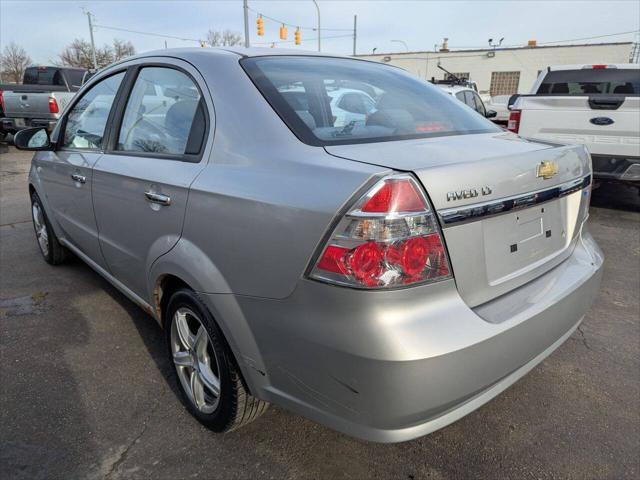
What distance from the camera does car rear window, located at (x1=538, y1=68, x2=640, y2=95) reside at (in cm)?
659

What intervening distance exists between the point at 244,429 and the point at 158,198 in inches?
44.9

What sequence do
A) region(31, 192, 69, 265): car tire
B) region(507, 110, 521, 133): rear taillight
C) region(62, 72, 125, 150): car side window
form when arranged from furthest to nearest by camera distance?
region(507, 110, 521, 133): rear taillight
region(31, 192, 69, 265): car tire
region(62, 72, 125, 150): car side window

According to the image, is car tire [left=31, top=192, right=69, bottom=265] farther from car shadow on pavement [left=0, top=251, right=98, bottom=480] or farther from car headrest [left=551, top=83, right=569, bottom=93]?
car headrest [left=551, top=83, right=569, bottom=93]

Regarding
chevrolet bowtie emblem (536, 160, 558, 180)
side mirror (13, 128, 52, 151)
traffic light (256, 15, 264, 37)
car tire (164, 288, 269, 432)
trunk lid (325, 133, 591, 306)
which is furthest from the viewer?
traffic light (256, 15, 264, 37)

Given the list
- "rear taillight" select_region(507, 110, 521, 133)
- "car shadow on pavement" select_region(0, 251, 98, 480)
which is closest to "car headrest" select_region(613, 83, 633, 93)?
"rear taillight" select_region(507, 110, 521, 133)

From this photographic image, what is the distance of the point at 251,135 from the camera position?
5.92ft

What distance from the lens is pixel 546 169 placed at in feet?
6.08

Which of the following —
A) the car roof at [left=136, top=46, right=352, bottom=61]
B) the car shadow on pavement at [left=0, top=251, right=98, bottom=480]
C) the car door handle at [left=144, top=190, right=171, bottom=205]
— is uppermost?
the car roof at [left=136, top=46, right=352, bottom=61]

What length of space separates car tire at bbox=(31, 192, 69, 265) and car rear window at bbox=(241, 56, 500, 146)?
2.87 metres

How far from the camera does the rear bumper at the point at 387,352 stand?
1.42 meters

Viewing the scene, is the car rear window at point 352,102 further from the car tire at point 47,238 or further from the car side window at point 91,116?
the car tire at point 47,238

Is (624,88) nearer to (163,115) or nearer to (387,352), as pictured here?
(163,115)

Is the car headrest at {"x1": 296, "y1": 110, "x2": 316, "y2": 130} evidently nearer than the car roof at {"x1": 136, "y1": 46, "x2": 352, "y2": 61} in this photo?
Yes

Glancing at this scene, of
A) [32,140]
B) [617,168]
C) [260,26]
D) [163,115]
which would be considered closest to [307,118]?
[163,115]
